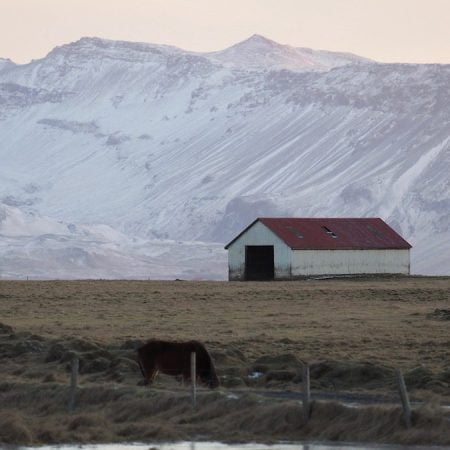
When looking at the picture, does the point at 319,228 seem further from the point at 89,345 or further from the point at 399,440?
the point at 399,440

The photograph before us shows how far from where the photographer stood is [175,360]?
92.1 feet

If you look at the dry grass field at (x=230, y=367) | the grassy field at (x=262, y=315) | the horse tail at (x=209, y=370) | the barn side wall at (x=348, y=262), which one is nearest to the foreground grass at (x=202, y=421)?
the dry grass field at (x=230, y=367)

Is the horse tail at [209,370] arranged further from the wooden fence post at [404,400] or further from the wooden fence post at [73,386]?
the wooden fence post at [404,400]

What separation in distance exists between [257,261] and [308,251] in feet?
12.1

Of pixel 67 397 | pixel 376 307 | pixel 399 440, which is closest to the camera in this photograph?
pixel 399 440

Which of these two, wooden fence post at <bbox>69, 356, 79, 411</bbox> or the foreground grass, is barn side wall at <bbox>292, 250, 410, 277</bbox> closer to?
the foreground grass

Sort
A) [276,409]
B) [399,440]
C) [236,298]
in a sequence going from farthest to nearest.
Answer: [236,298]
[276,409]
[399,440]

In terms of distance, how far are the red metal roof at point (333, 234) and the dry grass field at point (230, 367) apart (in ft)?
79.7

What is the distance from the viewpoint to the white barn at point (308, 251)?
76.6 metres

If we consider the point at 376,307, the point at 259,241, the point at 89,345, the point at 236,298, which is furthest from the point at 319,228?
the point at 89,345

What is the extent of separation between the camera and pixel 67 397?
26.9 m

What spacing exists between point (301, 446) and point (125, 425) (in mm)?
3401

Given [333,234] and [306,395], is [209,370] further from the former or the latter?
[333,234]

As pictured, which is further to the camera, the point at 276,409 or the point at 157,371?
the point at 157,371
